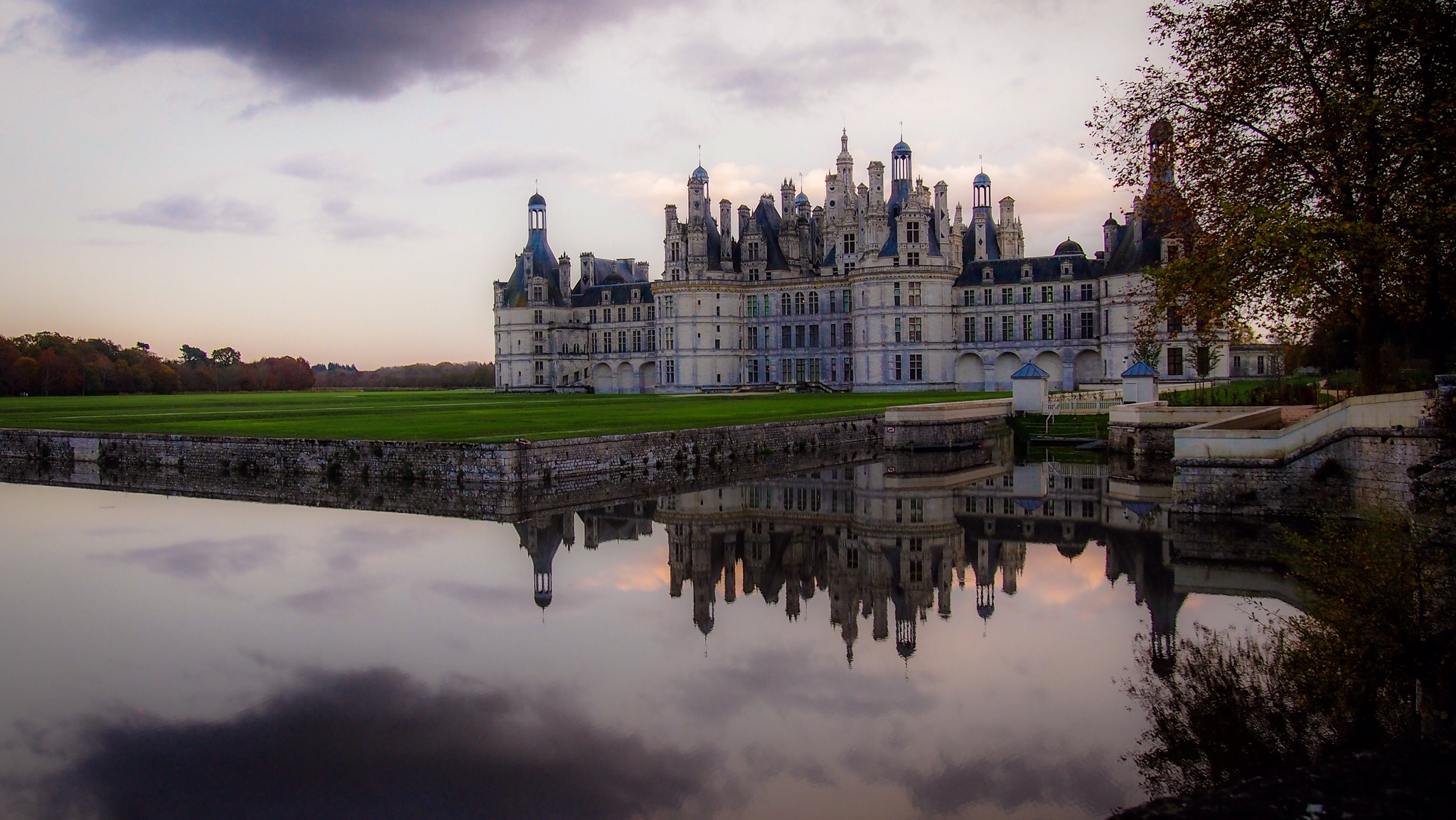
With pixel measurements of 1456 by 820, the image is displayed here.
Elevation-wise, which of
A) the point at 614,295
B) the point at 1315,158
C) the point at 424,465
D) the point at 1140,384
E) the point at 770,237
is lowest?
the point at 424,465

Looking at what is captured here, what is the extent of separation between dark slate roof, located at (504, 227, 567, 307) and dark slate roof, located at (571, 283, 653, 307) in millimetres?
1308

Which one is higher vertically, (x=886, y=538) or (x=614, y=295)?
(x=614, y=295)

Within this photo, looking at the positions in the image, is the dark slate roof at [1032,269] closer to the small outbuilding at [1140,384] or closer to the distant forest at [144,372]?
the small outbuilding at [1140,384]

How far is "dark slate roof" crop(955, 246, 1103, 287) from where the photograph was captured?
59188 mm

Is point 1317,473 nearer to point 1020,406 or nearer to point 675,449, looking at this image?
point 675,449

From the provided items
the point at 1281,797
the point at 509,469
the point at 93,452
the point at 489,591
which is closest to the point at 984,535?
the point at 489,591

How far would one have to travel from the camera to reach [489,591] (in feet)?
47.5

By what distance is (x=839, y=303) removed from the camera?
6725cm

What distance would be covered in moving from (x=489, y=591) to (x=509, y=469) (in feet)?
33.2

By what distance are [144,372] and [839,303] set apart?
64.2 metres

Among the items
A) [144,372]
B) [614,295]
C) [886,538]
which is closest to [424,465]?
[886,538]

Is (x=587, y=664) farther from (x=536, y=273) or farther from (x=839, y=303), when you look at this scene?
(x=536, y=273)

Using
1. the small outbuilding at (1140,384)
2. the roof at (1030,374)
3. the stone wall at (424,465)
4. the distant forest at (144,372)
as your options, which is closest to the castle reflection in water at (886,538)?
the stone wall at (424,465)

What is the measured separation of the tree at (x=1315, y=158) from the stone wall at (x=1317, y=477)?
2.38 metres
